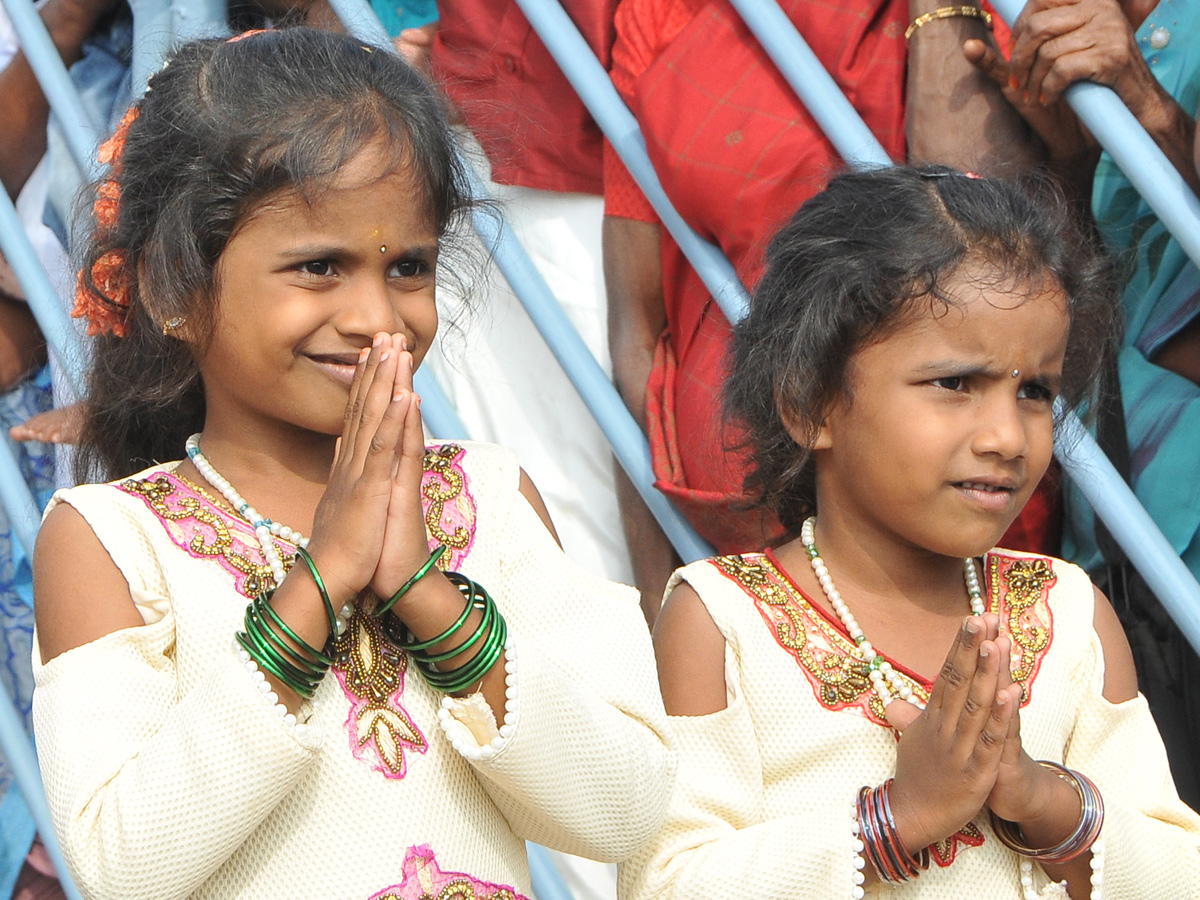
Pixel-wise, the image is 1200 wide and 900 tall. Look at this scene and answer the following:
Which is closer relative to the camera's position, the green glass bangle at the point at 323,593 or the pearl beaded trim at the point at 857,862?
the green glass bangle at the point at 323,593

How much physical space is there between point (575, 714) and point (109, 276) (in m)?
0.77

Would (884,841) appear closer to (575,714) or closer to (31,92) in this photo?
(575,714)

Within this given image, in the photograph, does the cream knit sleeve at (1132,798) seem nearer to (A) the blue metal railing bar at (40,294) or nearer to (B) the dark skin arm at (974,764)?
(B) the dark skin arm at (974,764)

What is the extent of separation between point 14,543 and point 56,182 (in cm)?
73

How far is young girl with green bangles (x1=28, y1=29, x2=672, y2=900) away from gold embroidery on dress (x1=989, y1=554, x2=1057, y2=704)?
1.45 ft

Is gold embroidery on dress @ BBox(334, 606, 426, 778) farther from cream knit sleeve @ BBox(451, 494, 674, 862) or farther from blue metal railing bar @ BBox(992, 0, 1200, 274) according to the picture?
blue metal railing bar @ BBox(992, 0, 1200, 274)

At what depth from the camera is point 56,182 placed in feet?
9.19

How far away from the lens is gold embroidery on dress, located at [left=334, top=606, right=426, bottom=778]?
1.45m

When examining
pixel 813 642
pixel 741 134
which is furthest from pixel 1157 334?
pixel 813 642

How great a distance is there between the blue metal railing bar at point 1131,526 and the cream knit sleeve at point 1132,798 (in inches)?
6.7

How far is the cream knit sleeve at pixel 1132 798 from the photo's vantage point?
5.05ft

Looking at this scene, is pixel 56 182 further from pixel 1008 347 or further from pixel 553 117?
pixel 1008 347

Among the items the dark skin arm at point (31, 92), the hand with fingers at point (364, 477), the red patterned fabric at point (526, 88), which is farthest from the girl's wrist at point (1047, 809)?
the dark skin arm at point (31, 92)

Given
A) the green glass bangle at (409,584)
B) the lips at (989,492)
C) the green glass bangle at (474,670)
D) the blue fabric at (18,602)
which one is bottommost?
the blue fabric at (18,602)
